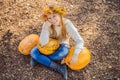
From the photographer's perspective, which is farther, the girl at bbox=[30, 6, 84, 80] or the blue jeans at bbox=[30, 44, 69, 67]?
the blue jeans at bbox=[30, 44, 69, 67]

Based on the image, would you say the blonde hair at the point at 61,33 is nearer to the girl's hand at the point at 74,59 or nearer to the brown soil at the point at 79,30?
the girl's hand at the point at 74,59

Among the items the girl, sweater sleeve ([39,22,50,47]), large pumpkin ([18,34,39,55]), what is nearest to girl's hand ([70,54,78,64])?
the girl

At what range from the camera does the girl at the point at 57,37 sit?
13.0 ft

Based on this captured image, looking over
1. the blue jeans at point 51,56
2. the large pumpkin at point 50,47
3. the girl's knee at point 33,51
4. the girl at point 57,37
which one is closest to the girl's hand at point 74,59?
the girl at point 57,37

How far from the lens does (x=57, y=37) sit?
4250mm

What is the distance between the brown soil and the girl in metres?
0.13

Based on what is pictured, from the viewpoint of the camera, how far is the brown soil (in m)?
4.31

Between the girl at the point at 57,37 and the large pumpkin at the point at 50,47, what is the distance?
0.15 feet

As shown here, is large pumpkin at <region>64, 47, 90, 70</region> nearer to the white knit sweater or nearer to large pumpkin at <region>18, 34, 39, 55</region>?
the white knit sweater

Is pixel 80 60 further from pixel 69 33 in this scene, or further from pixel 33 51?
pixel 33 51

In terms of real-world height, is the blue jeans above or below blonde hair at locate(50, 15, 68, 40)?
below

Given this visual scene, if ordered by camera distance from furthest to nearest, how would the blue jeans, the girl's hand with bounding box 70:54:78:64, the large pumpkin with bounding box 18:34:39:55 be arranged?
1. the large pumpkin with bounding box 18:34:39:55
2. the blue jeans
3. the girl's hand with bounding box 70:54:78:64

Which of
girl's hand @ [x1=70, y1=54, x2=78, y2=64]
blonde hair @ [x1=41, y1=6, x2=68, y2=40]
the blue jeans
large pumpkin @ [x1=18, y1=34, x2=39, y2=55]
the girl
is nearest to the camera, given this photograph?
blonde hair @ [x1=41, y1=6, x2=68, y2=40]

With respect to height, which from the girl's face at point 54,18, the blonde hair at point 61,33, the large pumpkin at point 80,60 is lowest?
the large pumpkin at point 80,60
